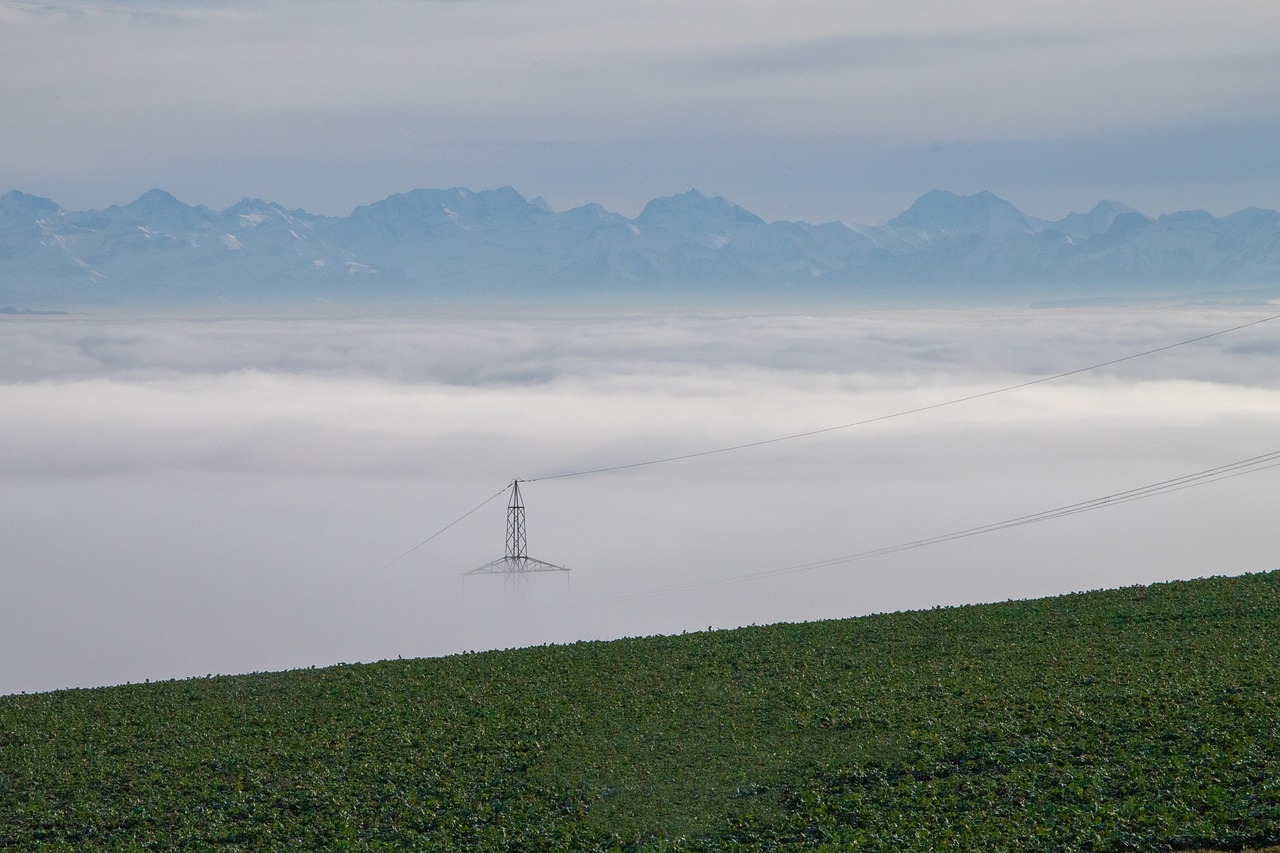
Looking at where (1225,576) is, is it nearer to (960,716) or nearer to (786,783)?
(960,716)

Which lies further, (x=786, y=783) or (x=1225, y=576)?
(x=1225, y=576)

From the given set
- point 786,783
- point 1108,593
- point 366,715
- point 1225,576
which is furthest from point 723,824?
point 1225,576

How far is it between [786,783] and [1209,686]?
16248 mm

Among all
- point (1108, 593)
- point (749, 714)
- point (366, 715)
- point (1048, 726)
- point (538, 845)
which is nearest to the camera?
point (538, 845)

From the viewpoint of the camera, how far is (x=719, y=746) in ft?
135

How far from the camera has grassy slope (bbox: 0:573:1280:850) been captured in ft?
111

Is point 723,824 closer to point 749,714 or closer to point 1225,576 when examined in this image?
point 749,714

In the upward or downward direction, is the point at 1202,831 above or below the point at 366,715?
below

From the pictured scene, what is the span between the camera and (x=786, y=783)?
36.9 metres

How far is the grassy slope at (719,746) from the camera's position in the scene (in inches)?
1329

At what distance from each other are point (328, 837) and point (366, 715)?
12.0 m

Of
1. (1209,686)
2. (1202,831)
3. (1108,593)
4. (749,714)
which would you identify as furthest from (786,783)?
(1108,593)

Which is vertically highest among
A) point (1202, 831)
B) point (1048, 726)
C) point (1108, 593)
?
point (1108, 593)

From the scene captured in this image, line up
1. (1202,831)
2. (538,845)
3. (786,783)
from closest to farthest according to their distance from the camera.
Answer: (1202,831)
(538,845)
(786,783)
